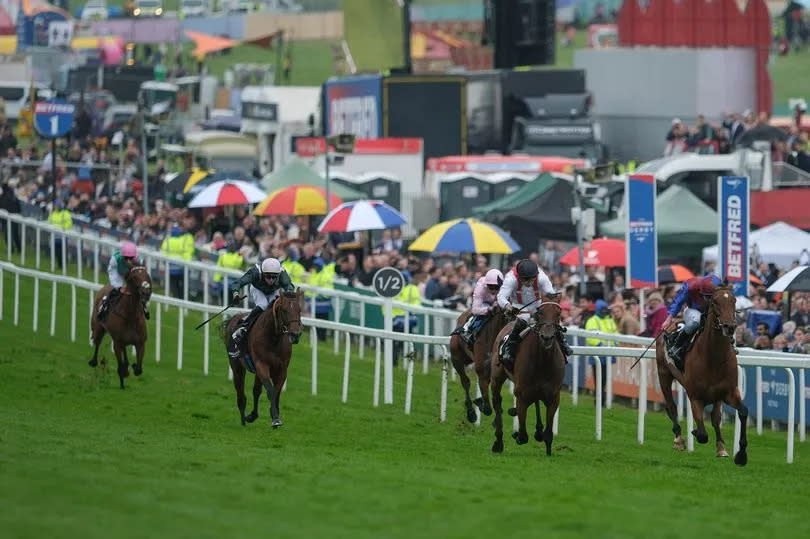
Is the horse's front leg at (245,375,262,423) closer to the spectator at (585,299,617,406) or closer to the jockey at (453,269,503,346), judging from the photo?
the jockey at (453,269,503,346)

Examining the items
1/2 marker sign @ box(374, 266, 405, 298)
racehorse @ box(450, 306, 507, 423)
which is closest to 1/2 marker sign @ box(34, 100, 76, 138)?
1/2 marker sign @ box(374, 266, 405, 298)

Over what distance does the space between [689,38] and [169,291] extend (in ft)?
57.7

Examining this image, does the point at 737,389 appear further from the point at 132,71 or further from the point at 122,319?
the point at 132,71

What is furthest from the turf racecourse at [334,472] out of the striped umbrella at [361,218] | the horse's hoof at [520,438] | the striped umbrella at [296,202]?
the striped umbrella at [296,202]

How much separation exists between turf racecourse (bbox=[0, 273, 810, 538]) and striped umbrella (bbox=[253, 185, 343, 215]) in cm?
844

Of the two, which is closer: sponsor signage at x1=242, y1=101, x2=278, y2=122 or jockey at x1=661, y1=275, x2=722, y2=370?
jockey at x1=661, y1=275, x2=722, y2=370

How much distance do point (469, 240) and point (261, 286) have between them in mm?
7753

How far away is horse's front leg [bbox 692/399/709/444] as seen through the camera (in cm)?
1448

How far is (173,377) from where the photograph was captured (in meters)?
20.7

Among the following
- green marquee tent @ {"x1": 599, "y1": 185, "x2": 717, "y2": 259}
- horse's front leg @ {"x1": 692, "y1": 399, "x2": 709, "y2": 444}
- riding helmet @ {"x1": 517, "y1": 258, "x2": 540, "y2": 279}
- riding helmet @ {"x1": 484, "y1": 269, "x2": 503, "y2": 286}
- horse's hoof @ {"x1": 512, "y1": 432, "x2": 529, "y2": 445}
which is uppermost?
green marquee tent @ {"x1": 599, "y1": 185, "x2": 717, "y2": 259}

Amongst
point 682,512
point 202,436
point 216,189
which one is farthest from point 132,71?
point 682,512

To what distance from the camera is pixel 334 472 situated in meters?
12.7

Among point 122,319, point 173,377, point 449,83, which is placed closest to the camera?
point 122,319

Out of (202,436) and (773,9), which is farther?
(773,9)
